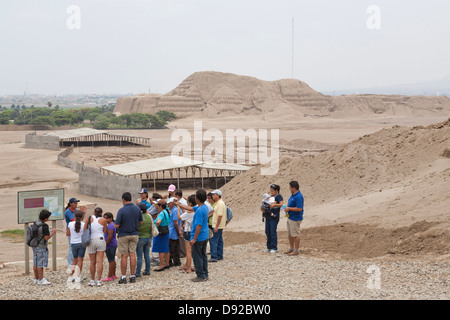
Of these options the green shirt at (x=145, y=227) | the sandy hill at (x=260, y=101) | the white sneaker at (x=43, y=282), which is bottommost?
the white sneaker at (x=43, y=282)

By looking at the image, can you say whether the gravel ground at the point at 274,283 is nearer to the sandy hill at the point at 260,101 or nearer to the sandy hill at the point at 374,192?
the sandy hill at the point at 374,192

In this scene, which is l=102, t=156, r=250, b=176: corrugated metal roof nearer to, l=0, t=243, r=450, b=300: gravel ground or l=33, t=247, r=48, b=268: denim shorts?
l=0, t=243, r=450, b=300: gravel ground

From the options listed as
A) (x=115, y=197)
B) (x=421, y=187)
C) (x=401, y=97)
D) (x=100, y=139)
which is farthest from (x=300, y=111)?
(x=421, y=187)

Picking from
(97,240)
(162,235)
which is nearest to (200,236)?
(162,235)

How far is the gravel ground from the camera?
7.41m

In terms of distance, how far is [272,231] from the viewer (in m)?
10.8

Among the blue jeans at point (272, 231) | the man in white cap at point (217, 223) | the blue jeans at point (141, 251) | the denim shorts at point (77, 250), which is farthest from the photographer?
the blue jeans at point (272, 231)

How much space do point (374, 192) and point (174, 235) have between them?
840 cm

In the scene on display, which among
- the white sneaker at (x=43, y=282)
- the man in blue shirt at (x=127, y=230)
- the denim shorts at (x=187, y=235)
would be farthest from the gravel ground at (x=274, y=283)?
the denim shorts at (x=187, y=235)

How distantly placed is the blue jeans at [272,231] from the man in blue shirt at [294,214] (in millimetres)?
286

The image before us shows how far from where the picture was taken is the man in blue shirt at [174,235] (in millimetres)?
9484

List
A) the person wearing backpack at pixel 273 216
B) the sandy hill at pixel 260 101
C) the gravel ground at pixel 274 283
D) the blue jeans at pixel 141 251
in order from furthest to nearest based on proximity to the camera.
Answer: the sandy hill at pixel 260 101 → the person wearing backpack at pixel 273 216 → the blue jeans at pixel 141 251 → the gravel ground at pixel 274 283

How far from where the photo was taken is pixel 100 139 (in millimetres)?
64188

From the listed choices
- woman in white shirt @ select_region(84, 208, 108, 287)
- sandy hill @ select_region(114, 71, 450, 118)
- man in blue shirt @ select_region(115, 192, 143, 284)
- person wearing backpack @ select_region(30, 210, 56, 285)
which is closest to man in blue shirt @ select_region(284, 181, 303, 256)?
man in blue shirt @ select_region(115, 192, 143, 284)
